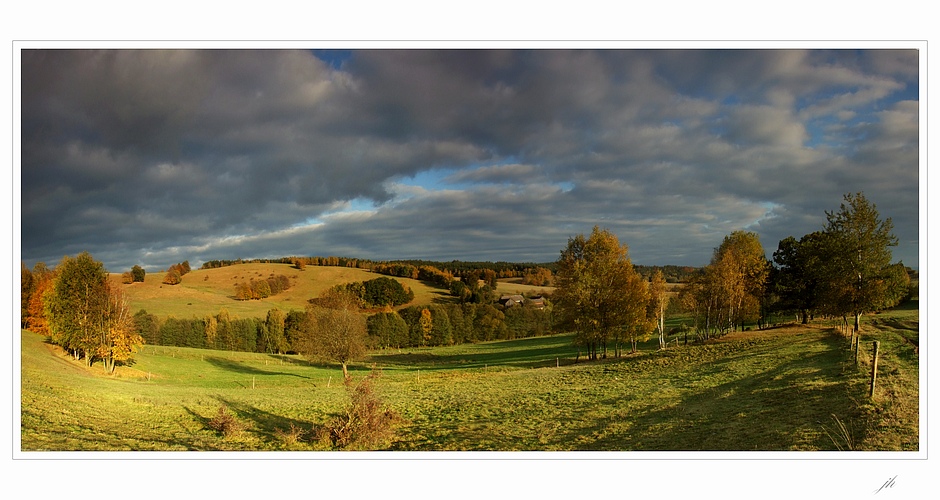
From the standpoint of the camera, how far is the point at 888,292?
11.8m

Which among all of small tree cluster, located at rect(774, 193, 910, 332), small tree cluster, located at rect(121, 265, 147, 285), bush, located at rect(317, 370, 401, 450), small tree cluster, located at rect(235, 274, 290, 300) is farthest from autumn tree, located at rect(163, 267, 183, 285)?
small tree cluster, located at rect(774, 193, 910, 332)

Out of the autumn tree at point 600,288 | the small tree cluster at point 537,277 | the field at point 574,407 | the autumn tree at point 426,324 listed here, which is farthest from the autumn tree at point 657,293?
the autumn tree at point 426,324

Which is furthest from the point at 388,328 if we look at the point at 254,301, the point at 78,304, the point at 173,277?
the point at 78,304

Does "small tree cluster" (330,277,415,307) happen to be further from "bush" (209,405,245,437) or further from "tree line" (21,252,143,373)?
"bush" (209,405,245,437)

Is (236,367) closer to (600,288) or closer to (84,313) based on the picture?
(84,313)

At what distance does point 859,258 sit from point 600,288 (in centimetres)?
997

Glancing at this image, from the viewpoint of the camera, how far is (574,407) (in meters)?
10.6

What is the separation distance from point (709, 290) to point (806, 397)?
1657cm

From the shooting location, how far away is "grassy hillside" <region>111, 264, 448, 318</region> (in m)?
25.1

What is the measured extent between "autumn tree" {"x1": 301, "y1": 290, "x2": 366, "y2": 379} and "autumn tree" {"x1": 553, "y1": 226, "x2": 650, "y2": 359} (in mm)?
10121

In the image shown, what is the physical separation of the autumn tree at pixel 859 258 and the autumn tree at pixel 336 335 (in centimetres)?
1861

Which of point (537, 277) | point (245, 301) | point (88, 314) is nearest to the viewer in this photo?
point (88, 314)

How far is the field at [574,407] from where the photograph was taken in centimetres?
764
